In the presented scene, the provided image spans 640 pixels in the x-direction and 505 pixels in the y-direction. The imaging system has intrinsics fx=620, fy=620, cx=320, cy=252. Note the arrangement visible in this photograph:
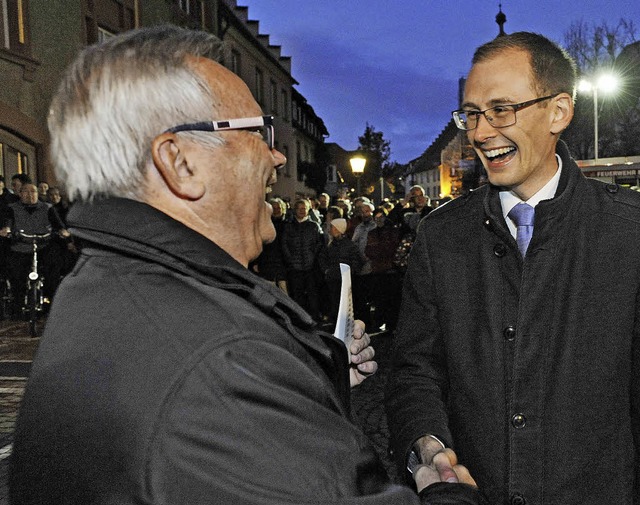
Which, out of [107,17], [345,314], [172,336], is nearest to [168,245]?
[172,336]

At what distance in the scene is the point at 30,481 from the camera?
1176mm

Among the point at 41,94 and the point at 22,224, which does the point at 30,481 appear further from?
the point at 41,94

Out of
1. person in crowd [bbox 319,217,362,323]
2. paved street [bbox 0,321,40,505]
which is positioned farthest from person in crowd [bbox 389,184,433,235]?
paved street [bbox 0,321,40,505]

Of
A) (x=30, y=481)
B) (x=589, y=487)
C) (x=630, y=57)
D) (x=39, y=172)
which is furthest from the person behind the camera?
(x=630, y=57)

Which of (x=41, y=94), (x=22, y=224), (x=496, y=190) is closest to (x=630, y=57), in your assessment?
(x=41, y=94)

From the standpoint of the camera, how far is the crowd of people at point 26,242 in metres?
9.45

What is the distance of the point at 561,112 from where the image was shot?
2.20 metres

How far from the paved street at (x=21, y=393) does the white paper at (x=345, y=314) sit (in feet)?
5.83

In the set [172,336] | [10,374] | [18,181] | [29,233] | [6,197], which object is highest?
[18,181]

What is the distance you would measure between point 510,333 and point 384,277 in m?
7.36

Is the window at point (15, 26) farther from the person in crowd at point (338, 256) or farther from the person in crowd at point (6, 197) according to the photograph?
the person in crowd at point (338, 256)

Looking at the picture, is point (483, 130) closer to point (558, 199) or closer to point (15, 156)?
point (558, 199)

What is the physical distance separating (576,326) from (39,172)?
1283 centimetres

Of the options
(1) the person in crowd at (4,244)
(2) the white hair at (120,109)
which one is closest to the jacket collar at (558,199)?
(2) the white hair at (120,109)
